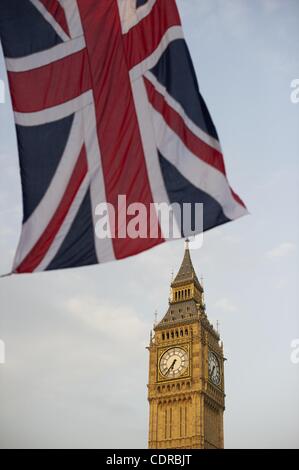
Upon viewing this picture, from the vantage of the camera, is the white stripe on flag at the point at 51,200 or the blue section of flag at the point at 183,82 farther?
the blue section of flag at the point at 183,82

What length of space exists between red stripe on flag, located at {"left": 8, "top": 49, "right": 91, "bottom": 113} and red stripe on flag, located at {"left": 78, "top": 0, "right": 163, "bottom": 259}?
0.65 feet

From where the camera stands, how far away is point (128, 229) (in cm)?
852

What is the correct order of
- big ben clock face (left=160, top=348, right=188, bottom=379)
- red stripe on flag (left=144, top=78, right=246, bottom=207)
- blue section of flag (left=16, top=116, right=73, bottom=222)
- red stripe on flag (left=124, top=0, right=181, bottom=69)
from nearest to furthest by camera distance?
blue section of flag (left=16, top=116, right=73, bottom=222)
red stripe on flag (left=144, top=78, right=246, bottom=207)
red stripe on flag (left=124, top=0, right=181, bottom=69)
big ben clock face (left=160, top=348, right=188, bottom=379)

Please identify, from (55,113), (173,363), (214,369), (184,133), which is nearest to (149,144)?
(184,133)

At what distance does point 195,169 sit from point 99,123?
1.60 meters

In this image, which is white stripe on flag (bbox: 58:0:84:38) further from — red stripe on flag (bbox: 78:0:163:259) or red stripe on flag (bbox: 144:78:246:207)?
red stripe on flag (bbox: 144:78:246:207)

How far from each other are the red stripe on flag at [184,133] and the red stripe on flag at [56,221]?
4.71 ft

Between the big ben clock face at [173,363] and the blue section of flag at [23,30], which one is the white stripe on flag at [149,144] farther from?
the big ben clock face at [173,363]

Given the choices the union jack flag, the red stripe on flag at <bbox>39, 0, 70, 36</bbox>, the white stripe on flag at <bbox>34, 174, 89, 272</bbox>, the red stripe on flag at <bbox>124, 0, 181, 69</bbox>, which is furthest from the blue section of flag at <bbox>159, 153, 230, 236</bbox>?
the red stripe on flag at <bbox>39, 0, 70, 36</bbox>

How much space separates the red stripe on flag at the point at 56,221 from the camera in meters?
8.12

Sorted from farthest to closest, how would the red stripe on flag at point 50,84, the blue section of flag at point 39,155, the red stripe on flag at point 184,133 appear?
the red stripe on flag at point 184,133 < the red stripe on flag at point 50,84 < the blue section of flag at point 39,155

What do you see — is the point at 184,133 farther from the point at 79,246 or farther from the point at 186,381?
the point at 186,381

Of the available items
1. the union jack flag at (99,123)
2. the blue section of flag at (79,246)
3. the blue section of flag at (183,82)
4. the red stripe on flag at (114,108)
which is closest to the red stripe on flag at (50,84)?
the union jack flag at (99,123)

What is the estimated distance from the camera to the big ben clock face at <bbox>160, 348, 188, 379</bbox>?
227 feet
